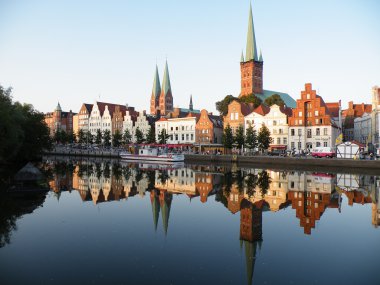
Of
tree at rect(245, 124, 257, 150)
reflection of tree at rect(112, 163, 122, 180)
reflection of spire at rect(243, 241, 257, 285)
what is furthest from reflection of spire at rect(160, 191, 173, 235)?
tree at rect(245, 124, 257, 150)

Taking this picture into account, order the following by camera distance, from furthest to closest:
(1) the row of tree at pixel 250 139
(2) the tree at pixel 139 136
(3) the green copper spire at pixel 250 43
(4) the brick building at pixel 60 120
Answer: (4) the brick building at pixel 60 120 < (3) the green copper spire at pixel 250 43 < (2) the tree at pixel 139 136 < (1) the row of tree at pixel 250 139

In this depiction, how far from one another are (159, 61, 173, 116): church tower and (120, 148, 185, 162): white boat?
80619 millimetres

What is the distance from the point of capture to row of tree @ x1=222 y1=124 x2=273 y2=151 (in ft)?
239

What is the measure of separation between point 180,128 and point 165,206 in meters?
73.4

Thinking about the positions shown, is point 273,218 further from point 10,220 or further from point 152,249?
point 10,220

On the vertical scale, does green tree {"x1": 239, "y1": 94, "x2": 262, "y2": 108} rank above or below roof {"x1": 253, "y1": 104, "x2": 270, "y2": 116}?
above

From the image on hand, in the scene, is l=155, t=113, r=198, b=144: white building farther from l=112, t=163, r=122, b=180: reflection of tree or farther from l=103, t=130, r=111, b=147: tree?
l=112, t=163, r=122, b=180: reflection of tree

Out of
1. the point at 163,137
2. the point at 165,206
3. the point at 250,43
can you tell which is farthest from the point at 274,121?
the point at 250,43

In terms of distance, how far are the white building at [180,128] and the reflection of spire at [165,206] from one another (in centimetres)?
6400

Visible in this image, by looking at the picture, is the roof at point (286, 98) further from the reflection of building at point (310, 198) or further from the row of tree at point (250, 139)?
the reflection of building at point (310, 198)

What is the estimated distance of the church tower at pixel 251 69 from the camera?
142 metres

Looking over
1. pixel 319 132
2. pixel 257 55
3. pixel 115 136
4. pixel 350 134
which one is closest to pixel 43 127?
pixel 115 136

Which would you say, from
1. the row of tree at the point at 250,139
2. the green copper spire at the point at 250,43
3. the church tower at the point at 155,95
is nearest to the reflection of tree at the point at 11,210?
the row of tree at the point at 250,139

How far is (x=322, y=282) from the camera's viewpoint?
11.8 m
